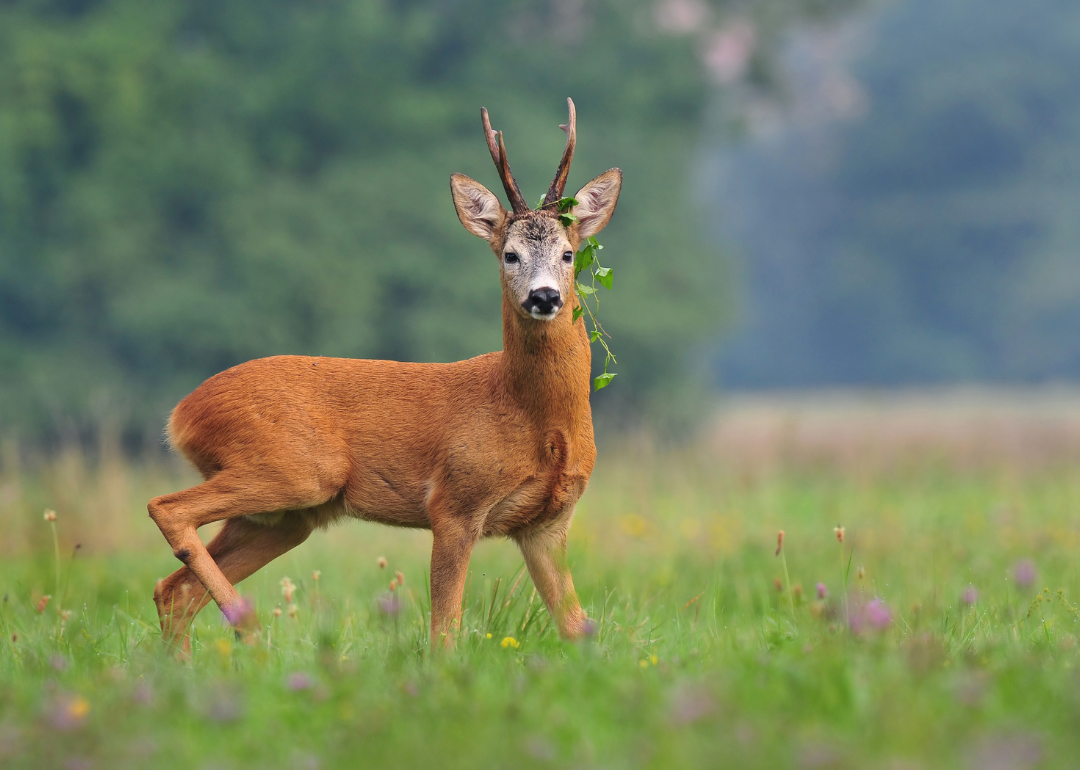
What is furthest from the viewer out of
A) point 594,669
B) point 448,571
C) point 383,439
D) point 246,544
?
point 246,544

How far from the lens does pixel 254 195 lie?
1532cm

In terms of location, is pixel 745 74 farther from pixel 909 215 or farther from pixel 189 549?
pixel 909 215

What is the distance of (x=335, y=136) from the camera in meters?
16.4

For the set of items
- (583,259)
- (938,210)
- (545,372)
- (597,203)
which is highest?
(938,210)

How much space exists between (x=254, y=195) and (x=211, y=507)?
11.4 m

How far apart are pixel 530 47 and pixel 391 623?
15.3 metres

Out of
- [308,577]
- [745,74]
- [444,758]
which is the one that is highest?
[745,74]

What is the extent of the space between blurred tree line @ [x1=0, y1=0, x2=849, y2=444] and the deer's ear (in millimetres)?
9902

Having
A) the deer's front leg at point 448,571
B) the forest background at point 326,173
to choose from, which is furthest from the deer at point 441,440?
the forest background at point 326,173

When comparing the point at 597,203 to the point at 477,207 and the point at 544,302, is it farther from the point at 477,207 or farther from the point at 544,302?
the point at 544,302

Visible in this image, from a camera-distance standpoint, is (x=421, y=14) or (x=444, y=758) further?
(x=421, y=14)

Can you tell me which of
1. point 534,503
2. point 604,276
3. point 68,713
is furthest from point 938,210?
point 68,713

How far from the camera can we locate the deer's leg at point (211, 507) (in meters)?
4.53

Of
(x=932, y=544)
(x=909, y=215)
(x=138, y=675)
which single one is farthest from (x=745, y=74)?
(x=909, y=215)
